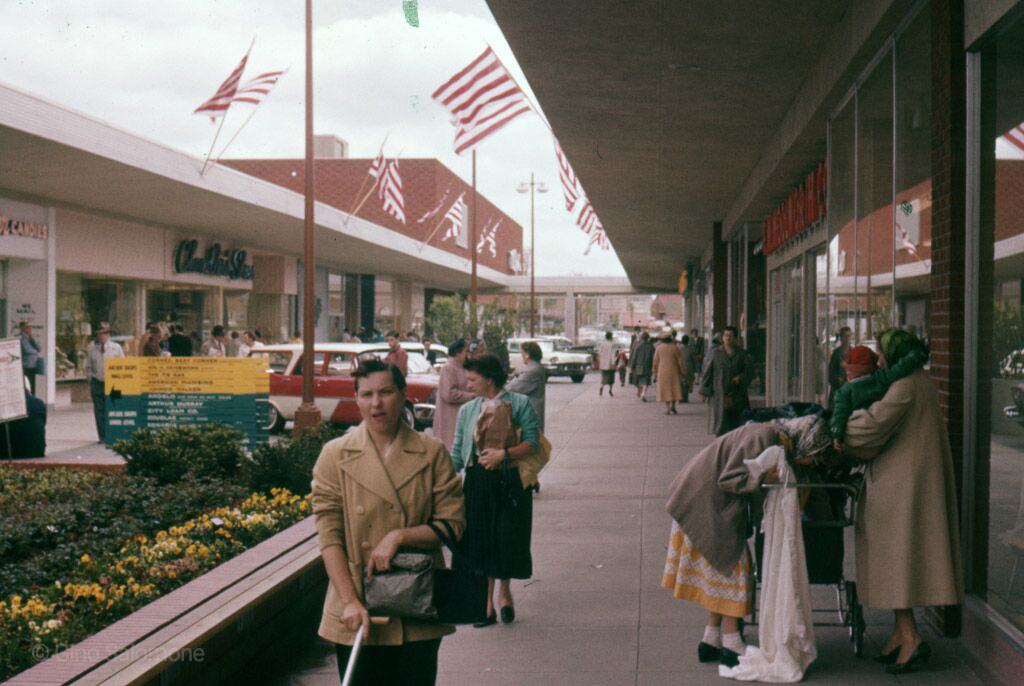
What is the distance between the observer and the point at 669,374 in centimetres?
2356

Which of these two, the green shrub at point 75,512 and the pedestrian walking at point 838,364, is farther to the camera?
→ the pedestrian walking at point 838,364

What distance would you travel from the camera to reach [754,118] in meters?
13.8

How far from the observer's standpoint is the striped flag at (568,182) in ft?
64.4

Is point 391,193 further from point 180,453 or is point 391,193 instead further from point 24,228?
point 180,453

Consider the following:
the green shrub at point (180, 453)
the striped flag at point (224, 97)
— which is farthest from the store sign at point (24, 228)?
the green shrub at point (180, 453)

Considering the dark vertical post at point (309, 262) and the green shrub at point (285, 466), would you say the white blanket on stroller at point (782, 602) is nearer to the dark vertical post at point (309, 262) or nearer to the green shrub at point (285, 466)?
the green shrub at point (285, 466)

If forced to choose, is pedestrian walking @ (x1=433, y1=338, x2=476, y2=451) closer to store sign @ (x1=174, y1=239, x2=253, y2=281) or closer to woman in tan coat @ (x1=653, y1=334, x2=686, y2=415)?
Result: woman in tan coat @ (x1=653, y1=334, x2=686, y2=415)

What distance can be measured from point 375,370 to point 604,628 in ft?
10.9

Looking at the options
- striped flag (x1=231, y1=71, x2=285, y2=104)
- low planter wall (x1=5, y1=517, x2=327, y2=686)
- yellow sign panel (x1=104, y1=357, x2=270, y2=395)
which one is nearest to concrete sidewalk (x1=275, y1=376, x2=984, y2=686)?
low planter wall (x1=5, y1=517, x2=327, y2=686)

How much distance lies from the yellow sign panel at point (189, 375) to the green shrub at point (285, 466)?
277 centimetres

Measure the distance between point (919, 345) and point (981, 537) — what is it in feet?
4.06

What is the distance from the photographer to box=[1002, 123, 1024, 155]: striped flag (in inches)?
229

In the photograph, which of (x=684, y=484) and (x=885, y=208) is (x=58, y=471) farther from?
(x=885, y=208)

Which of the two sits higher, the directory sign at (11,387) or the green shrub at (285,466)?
the directory sign at (11,387)
